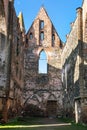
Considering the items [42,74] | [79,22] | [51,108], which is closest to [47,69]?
[42,74]

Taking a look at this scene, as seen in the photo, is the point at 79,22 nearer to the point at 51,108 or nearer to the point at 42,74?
the point at 42,74

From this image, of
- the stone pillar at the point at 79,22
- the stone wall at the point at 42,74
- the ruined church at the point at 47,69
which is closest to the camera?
the stone pillar at the point at 79,22

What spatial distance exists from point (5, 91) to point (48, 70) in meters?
11.5

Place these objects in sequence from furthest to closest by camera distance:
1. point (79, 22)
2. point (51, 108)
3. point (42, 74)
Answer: point (42, 74) < point (51, 108) < point (79, 22)

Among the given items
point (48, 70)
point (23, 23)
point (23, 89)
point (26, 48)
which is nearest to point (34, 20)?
point (23, 23)

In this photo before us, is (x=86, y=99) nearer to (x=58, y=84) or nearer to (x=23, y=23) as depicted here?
(x=58, y=84)

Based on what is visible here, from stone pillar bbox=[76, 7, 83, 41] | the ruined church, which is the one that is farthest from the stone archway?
stone pillar bbox=[76, 7, 83, 41]

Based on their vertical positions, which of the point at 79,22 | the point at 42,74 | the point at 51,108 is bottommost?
the point at 51,108

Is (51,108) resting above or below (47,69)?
below

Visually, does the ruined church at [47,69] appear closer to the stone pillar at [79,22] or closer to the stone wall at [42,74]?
the stone wall at [42,74]

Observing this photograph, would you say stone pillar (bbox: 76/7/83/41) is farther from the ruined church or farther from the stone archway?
the stone archway

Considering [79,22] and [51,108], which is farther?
[51,108]

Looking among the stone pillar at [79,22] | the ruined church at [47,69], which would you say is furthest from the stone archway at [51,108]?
the stone pillar at [79,22]

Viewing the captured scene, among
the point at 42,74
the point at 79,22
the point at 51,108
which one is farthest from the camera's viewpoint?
the point at 42,74
